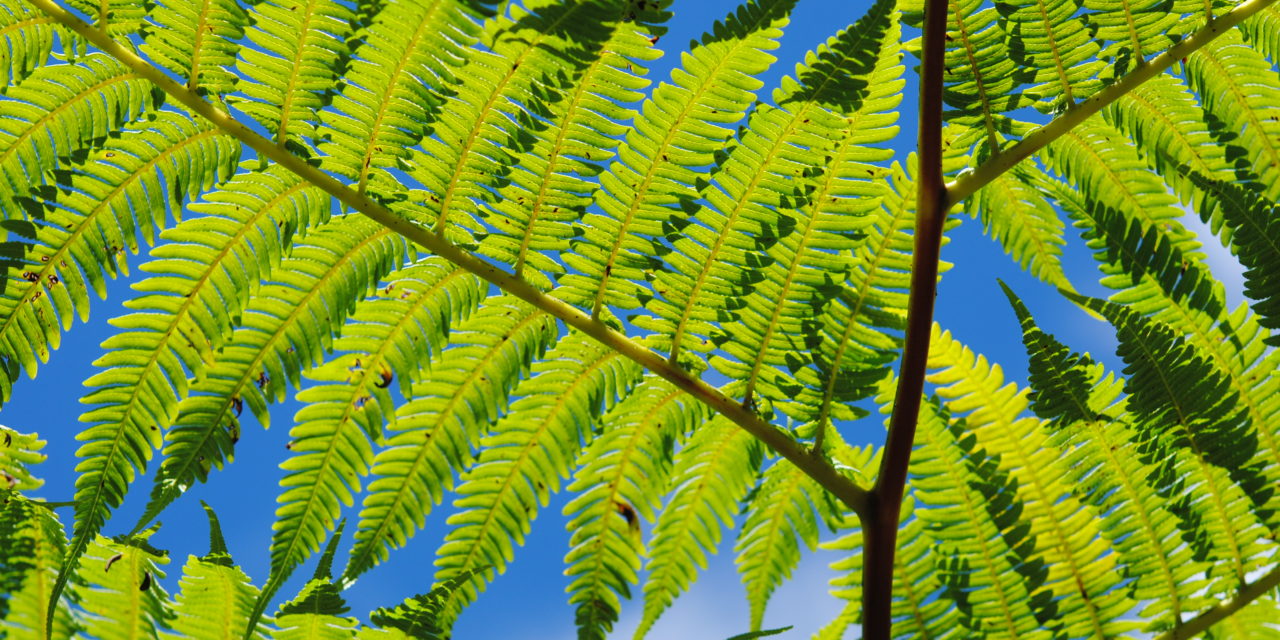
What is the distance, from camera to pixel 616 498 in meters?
1.97

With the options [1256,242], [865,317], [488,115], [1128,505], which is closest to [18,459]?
[488,115]

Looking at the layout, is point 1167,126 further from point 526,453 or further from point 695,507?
point 526,453

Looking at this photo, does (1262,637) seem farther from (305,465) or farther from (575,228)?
(305,465)

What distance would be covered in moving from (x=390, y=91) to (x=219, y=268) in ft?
1.53

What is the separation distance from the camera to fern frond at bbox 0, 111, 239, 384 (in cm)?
169

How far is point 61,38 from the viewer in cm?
164

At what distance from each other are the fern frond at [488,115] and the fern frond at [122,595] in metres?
0.95

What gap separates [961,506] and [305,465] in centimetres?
125

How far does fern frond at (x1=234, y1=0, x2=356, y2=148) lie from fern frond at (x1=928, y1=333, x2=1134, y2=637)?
124 centimetres

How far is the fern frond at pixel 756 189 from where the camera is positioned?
155 centimetres

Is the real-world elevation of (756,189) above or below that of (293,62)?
below

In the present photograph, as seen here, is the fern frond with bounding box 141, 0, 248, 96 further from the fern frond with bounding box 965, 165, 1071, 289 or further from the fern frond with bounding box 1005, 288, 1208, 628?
the fern frond with bounding box 1005, 288, 1208, 628

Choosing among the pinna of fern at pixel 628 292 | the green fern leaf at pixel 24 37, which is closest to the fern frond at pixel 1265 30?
the pinna of fern at pixel 628 292

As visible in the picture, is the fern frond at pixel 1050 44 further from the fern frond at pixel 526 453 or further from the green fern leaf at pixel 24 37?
the green fern leaf at pixel 24 37
